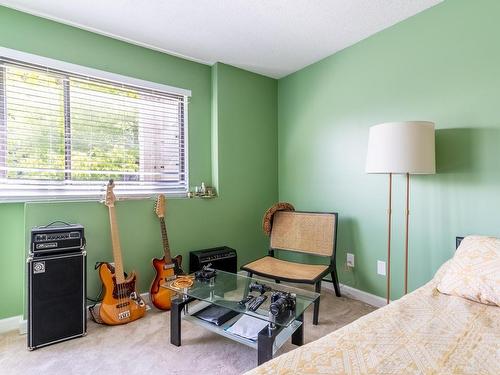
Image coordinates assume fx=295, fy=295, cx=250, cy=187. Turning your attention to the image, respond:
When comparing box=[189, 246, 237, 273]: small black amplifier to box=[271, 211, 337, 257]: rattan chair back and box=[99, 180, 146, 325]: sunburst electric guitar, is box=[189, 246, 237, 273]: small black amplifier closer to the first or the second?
box=[271, 211, 337, 257]: rattan chair back

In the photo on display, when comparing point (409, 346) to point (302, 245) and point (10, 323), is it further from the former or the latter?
point (10, 323)

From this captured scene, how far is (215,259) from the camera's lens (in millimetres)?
2707

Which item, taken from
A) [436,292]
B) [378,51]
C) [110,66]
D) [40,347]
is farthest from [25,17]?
[436,292]

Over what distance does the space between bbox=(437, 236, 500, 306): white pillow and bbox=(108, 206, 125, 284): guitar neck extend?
2.07 metres

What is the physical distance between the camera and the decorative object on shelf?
2.86m

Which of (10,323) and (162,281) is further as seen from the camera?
(162,281)

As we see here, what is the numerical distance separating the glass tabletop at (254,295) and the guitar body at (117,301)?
0.42 m

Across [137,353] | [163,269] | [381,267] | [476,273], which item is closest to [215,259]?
[163,269]

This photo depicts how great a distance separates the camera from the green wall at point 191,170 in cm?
211

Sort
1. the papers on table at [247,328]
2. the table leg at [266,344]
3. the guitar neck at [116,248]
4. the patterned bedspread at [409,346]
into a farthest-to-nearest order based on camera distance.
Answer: the guitar neck at [116,248]
the papers on table at [247,328]
the table leg at [266,344]
the patterned bedspread at [409,346]

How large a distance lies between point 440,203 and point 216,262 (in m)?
1.86

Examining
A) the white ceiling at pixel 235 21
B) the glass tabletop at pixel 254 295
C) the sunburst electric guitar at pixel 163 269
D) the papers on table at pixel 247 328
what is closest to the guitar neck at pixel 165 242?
the sunburst electric guitar at pixel 163 269

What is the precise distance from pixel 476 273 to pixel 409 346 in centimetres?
69

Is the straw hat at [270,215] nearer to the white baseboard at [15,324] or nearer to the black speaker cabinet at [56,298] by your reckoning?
the black speaker cabinet at [56,298]
